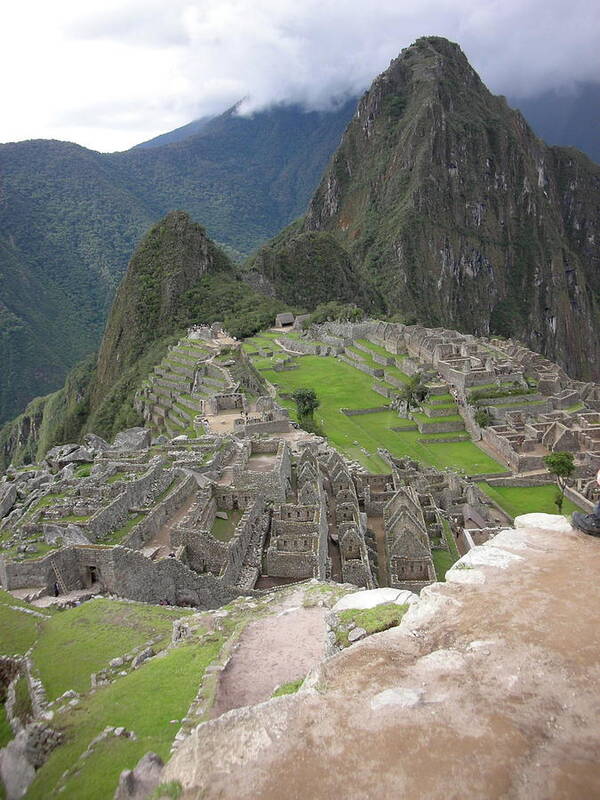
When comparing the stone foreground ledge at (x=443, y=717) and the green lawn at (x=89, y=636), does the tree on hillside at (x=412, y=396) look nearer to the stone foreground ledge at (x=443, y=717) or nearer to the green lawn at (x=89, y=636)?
the green lawn at (x=89, y=636)

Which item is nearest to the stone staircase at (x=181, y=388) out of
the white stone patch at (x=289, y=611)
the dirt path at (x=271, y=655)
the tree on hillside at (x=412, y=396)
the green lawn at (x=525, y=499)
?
the tree on hillside at (x=412, y=396)

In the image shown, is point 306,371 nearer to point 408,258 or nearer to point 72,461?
point 72,461

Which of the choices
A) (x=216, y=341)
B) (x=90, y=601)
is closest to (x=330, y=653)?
(x=90, y=601)

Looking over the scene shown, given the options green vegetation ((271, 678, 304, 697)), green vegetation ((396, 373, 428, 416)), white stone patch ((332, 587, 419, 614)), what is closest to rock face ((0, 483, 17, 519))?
white stone patch ((332, 587, 419, 614))

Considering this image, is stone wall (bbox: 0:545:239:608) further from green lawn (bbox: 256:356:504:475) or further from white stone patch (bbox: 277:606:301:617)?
green lawn (bbox: 256:356:504:475)

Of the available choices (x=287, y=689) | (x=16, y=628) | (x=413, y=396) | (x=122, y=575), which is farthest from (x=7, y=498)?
(x=413, y=396)

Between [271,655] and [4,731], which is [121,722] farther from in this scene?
[271,655]
